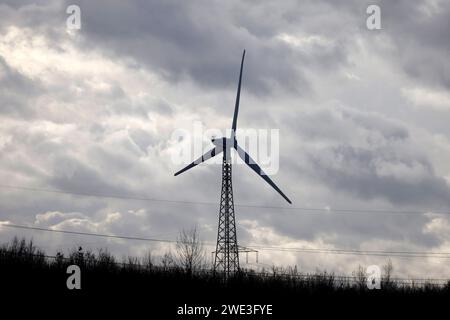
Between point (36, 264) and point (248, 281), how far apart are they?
83.3 ft
